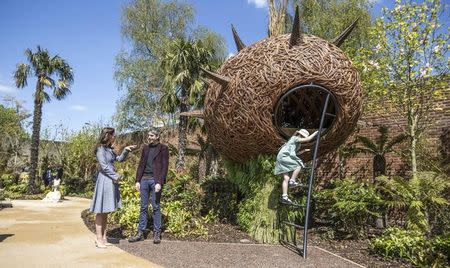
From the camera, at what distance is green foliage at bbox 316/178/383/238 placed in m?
6.55

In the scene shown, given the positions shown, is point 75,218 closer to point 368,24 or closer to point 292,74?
point 292,74

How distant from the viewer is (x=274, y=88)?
19.6 ft

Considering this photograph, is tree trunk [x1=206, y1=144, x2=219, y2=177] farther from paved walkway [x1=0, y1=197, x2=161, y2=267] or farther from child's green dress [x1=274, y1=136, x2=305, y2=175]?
child's green dress [x1=274, y1=136, x2=305, y2=175]

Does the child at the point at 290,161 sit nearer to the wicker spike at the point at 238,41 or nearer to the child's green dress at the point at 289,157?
the child's green dress at the point at 289,157

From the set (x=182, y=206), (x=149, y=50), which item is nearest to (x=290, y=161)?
(x=182, y=206)

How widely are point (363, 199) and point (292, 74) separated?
105 inches

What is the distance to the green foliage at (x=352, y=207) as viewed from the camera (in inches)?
258

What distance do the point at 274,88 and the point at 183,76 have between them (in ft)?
39.2

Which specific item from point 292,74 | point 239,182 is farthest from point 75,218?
point 292,74

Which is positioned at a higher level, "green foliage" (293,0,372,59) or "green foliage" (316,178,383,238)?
"green foliage" (293,0,372,59)

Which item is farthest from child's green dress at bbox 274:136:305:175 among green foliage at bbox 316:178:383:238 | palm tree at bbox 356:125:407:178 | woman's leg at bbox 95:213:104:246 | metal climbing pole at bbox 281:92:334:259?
palm tree at bbox 356:125:407:178

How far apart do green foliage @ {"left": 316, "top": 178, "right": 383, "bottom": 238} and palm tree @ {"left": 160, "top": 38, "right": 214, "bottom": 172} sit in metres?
10.8

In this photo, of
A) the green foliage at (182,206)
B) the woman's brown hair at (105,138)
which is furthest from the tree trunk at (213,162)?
the woman's brown hair at (105,138)

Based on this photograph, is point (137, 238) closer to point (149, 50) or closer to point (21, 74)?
point (21, 74)
